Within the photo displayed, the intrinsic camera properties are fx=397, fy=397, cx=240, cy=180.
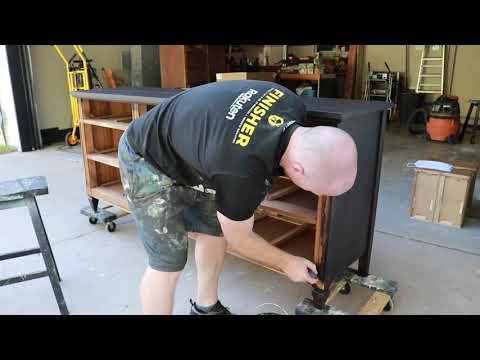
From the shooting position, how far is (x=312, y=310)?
1.70m

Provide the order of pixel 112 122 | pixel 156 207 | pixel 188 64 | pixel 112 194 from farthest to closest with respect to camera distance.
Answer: pixel 188 64
pixel 112 194
pixel 112 122
pixel 156 207

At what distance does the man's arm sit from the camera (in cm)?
123

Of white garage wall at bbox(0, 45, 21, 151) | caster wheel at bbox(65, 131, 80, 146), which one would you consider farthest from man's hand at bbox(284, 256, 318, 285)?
white garage wall at bbox(0, 45, 21, 151)

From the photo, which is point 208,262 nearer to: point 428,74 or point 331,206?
point 331,206

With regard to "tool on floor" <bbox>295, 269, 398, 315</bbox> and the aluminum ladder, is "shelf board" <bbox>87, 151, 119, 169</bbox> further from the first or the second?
the aluminum ladder

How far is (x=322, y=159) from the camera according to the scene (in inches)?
41.1

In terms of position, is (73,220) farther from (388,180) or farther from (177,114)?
(388,180)

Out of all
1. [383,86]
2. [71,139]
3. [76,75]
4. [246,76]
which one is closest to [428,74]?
[383,86]

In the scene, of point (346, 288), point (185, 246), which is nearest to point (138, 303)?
point (185, 246)

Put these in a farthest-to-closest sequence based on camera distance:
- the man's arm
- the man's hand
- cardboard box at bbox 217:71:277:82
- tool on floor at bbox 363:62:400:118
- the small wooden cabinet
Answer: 1. tool on floor at bbox 363:62:400:118
2. the small wooden cabinet
3. cardboard box at bbox 217:71:277:82
4. the man's hand
5. the man's arm

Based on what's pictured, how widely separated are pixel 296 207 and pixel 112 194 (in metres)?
1.37

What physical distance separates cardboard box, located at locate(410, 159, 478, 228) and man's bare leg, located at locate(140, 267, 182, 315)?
2.06 m

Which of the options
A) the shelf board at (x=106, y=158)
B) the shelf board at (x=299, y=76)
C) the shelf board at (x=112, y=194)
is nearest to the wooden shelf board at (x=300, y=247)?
the shelf board at (x=112, y=194)

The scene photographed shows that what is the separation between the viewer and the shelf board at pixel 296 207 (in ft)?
5.85
